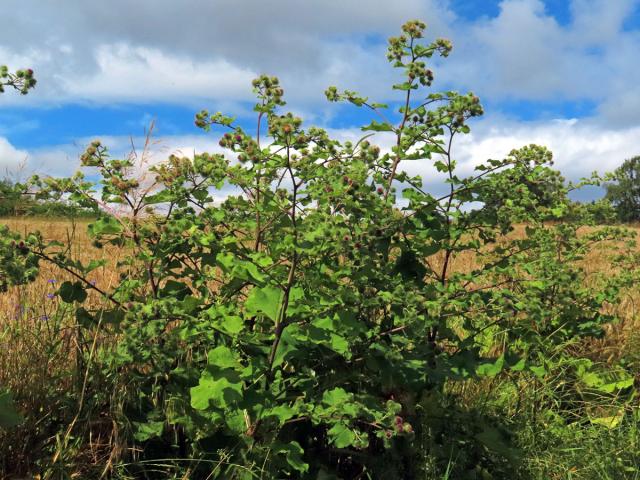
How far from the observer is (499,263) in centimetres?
326

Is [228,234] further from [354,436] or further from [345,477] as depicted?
[345,477]

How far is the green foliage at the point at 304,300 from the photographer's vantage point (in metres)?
2.31

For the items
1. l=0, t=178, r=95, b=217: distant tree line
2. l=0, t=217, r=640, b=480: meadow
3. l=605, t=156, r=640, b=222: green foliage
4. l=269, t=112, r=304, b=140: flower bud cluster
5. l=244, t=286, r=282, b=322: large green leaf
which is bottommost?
l=0, t=217, r=640, b=480: meadow

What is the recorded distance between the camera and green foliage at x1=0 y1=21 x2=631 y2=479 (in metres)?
2.31

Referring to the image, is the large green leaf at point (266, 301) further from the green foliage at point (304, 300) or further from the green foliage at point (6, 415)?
the green foliage at point (6, 415)

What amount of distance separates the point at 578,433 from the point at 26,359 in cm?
329

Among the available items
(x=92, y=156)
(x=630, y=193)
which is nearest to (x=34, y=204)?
(x=92, y=156)

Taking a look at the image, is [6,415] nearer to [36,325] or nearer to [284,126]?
[36,325]

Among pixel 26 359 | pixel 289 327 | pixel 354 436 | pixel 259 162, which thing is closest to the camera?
pixel 354 436

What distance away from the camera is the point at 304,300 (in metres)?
2.38

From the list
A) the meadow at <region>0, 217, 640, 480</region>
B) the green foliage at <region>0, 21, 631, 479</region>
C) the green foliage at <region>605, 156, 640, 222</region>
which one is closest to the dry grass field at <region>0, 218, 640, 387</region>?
the meadow at <region>0, 217, 640, 480</region>

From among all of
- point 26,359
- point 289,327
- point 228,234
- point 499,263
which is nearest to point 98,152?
point 228,234

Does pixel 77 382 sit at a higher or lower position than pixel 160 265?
lower

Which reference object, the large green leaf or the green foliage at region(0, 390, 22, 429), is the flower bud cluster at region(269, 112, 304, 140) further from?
the green foliage at region(0, 390, 22, 429)
